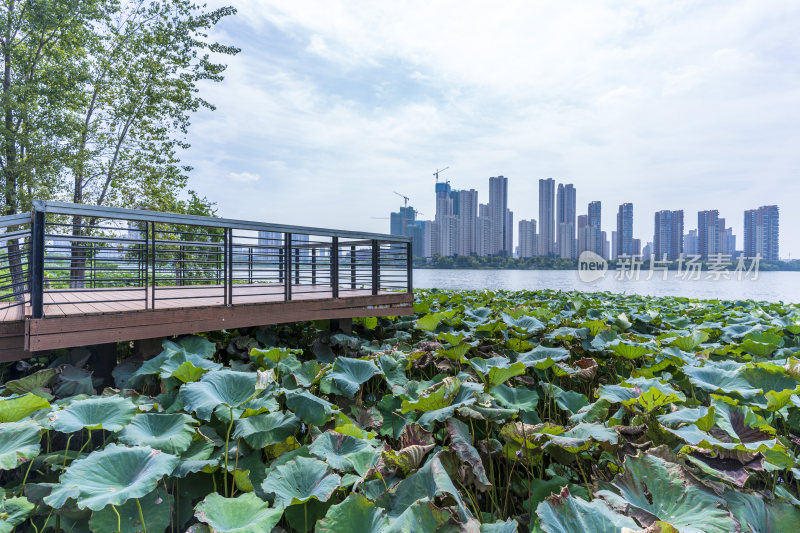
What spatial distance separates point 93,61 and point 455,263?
52.2 m

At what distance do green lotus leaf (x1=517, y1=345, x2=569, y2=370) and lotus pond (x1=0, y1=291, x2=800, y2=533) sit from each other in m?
0.02

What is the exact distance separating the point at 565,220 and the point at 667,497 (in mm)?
78638

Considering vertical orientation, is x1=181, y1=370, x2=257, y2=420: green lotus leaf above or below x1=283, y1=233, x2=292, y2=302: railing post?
below

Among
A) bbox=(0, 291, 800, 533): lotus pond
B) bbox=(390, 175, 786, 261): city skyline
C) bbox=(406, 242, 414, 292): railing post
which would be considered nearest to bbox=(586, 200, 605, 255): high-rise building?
bbox=(390, 175, 786, 261): city skyline

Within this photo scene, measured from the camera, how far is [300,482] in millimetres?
1607

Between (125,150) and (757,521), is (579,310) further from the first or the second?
(125,150)

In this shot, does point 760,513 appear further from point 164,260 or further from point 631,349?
point 164,260

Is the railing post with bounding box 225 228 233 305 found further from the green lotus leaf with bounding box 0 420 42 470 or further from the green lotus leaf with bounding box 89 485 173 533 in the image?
the green lotus leaf with bounding box 89 485 173 533

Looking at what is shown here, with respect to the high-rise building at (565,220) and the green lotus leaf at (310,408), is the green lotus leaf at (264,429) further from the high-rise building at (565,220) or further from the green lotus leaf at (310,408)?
the high-rise building at (565,220)

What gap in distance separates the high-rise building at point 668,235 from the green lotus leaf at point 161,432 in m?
65.2

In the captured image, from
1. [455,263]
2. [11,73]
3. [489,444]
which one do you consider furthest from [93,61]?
[455,263]

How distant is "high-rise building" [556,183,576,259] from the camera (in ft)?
223

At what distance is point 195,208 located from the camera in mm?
15461

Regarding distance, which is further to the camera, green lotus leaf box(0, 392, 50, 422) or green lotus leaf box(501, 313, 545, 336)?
green lotus leaf box(501, 313, 545, 336)
